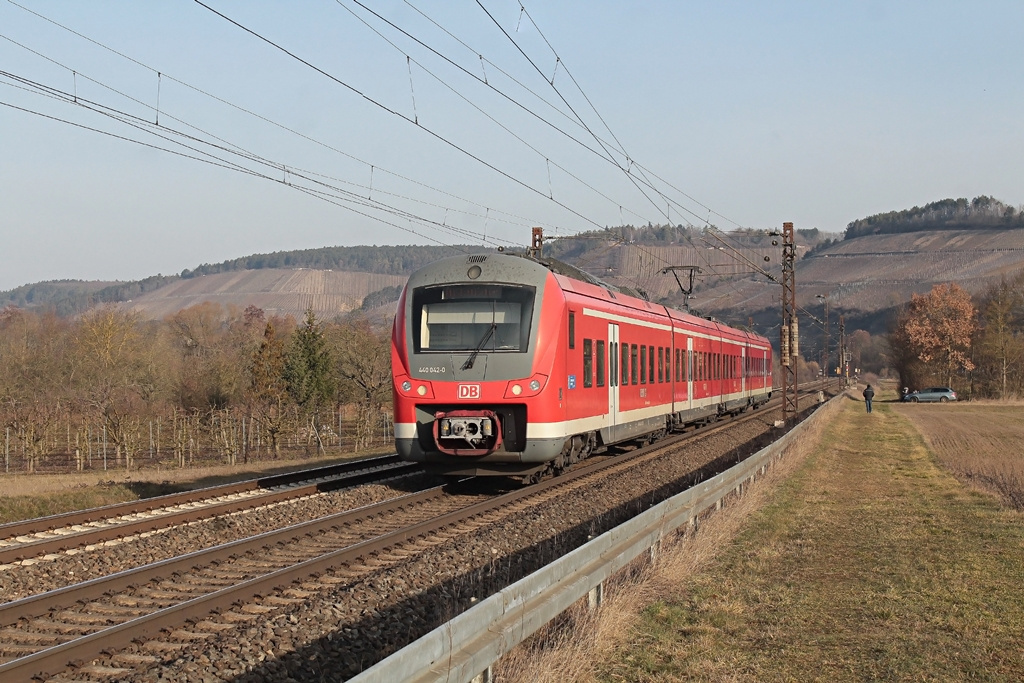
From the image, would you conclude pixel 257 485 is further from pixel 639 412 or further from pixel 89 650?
pixel 89 650

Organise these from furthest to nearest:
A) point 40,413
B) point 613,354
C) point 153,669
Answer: point 40,413
point 613,354
point 153,669

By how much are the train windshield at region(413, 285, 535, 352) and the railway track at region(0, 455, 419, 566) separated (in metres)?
3.39

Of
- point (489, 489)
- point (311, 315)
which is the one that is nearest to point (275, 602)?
point (489, 489)

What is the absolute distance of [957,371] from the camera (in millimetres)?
73000

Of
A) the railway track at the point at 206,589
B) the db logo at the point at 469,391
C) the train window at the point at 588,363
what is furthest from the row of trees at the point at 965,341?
the railway track at the point at 206,589

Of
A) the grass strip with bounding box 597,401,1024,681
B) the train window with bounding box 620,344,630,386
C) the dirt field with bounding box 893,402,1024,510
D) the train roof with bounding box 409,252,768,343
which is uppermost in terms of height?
the train roof with bounding box 409,252,768,343

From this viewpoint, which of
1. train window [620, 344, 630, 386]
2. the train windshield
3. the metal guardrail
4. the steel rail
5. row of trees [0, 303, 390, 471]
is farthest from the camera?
row of trees [0, 303, 390, 471]

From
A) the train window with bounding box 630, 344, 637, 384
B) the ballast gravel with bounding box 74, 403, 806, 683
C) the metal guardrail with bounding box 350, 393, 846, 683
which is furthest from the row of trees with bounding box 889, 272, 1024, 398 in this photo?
the metal guardrail with bounding box 350, 393, 846, 683

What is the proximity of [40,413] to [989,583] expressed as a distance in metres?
32.9

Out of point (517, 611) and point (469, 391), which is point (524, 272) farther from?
point (517, 611)

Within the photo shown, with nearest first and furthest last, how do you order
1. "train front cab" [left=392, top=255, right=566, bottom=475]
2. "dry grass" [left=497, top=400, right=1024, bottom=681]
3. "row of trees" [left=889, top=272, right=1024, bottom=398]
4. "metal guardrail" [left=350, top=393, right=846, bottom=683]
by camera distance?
"metal guardrail" [left=350, top=393, right=846, bottom=683] < "dry grass" [left=497, top=400, right=1024, bottom=681] < "train front cab" [left=392, top=255, right=566, bottom=475] < "row of trees" [left=889, top=272, right=1024, bottom=398]

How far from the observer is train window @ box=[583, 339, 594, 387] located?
648 inches

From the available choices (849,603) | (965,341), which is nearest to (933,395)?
(965,341)

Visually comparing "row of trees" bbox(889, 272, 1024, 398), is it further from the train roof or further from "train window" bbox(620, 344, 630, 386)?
the train roof
